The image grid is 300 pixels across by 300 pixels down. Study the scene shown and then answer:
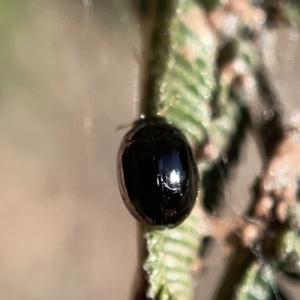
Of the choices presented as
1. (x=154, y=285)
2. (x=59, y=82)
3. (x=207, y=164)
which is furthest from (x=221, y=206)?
(x=59, y=82)

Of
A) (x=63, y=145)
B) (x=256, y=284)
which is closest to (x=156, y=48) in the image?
(x=256, y=284)

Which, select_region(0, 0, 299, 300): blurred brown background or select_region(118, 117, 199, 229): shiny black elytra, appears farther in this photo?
select_region(0, 0, 299, 300): blurred brown background

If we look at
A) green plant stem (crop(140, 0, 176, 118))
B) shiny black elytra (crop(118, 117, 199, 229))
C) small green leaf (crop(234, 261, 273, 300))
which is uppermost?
green plant stem (crop(140, 0, 176, 118))

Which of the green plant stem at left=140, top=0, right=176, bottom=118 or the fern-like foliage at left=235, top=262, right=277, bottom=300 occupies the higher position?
the green plant stem at left=140, top=0, right=176, bottom=118

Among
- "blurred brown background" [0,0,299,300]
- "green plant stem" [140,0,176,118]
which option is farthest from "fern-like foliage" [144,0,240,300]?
"blurred brown background" [0,0,299,300]

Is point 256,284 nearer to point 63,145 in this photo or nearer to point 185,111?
point 185,111

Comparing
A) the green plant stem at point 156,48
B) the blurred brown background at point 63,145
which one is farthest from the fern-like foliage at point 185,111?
the blurred brown background at point 63,145

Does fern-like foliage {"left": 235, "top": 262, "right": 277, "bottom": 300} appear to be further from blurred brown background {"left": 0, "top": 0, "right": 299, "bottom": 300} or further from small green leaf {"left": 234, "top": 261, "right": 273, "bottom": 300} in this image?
blurred brown background {"left": 0, "top": 0, "right": 299, "bottom": 300}
